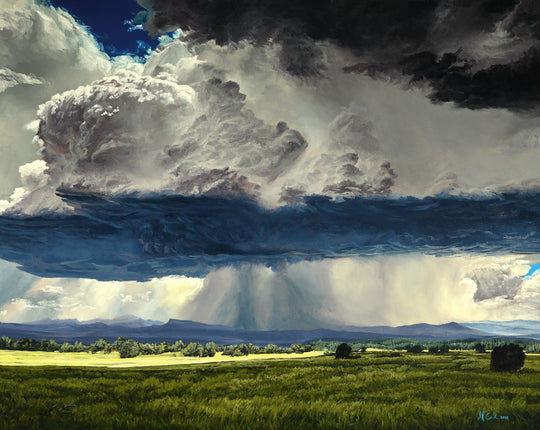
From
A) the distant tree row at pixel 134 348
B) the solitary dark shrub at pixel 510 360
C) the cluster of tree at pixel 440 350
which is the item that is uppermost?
the solitary dark shrub at pixel 510 360

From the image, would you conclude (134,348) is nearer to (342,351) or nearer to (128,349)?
(128,349)

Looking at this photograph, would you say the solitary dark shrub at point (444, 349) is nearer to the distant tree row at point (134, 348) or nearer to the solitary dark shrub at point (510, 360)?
the distant tree row at point (134, 348)

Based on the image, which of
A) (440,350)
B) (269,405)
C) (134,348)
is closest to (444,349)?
(440,350)

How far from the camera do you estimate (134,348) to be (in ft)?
118

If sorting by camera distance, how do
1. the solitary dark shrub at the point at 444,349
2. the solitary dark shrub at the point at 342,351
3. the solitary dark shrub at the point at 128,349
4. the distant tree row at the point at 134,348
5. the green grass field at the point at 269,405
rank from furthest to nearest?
the solitary dark shrub at the point at 444,349 < the solitary dark shrub at the point at 128,349 < the distant tree row at the point at 134,348 < the solitary dark shrub at the point at 342,351 < the green grass field at the point at 269,405

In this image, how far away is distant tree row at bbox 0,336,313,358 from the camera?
3255 centimetres

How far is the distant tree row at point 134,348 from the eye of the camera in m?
32.5

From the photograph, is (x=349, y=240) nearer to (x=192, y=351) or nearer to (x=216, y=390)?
(x=192, y=351)

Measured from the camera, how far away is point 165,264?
144 metres

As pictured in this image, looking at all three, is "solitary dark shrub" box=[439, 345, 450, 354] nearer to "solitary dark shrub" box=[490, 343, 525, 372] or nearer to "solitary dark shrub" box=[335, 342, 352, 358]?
"solitary dark shrub" box=[335, 342, 352, 358]
